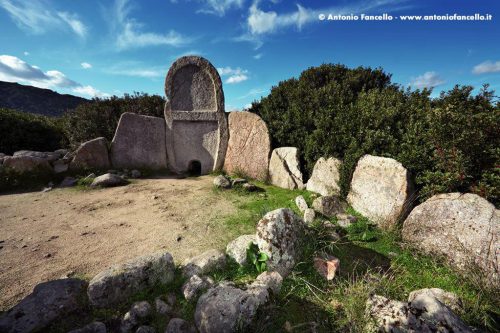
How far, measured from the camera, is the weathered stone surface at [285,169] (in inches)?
261

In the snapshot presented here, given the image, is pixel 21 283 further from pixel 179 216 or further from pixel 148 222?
pixel 179 216

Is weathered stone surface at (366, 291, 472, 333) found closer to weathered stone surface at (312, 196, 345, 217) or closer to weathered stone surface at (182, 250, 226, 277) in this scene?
weathered stone surface at (182, 250, 226, 277)

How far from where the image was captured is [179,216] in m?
5.24

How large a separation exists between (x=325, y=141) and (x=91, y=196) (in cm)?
621

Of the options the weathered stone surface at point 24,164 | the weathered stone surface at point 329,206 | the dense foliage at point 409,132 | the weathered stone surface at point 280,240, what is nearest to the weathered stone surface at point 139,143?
the weathered stone surface at point 24,164

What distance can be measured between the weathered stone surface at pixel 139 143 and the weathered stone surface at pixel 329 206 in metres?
6.03

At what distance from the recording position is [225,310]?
7.68ft

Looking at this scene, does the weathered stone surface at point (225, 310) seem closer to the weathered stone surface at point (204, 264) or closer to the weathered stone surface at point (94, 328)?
the weathered stone surface at point (204, 264)

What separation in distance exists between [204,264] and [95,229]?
9.17 ft

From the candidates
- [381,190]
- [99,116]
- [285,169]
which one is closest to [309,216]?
[381,190]

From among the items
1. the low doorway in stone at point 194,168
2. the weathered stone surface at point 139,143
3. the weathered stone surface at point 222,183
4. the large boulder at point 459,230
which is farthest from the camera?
the low doorway in stone at point 194,168

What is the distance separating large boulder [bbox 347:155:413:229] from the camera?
13.7 feet

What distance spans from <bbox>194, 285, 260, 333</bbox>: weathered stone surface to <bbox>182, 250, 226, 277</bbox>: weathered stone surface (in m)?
0.60

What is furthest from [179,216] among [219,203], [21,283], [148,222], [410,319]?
[410,319]
